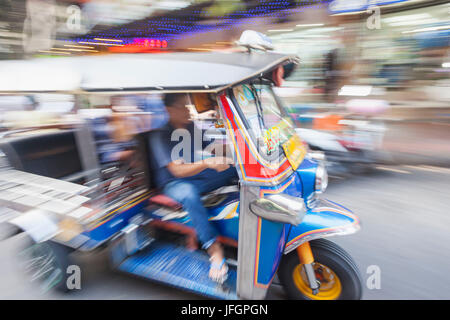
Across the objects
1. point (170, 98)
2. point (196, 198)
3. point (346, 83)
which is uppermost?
point (346, 83)

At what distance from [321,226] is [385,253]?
137 centimetres

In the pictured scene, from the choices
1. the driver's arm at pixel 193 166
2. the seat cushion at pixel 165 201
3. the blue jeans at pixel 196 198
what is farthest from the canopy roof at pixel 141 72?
the seat cushion at pixel 165 201

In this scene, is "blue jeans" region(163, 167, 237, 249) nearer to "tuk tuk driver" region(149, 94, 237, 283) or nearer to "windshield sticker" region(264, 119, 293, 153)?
"tuk tuk driver" region(149, 94, 237, 283)

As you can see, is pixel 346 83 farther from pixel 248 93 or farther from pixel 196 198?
pixel 196 198

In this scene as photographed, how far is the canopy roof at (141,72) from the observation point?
1738 millimetres

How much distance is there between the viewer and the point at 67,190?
253cm

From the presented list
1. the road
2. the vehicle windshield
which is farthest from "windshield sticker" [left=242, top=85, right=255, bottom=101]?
the road

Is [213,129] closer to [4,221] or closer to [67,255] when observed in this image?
[67,255]

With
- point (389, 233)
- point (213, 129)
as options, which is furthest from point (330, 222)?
point (389, 233)

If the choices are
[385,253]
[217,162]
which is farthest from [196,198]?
[385,253]

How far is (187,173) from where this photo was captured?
90.4 inches

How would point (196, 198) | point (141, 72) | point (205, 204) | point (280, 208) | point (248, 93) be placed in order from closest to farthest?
1. point (280, 208)
2. point (141, 72)
3. point (248, 93)
4. point (196, 198)
5. point (205, 204)

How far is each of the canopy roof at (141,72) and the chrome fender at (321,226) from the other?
1017mm

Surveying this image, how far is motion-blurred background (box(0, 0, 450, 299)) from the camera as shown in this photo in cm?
271
